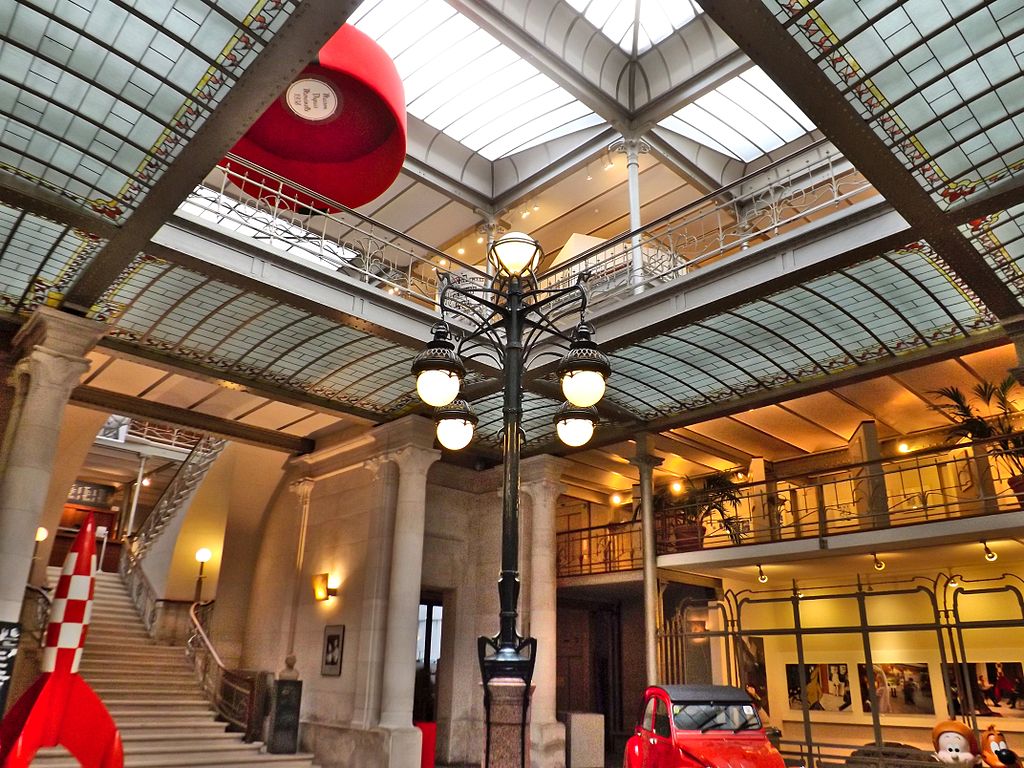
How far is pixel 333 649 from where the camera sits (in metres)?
14.3

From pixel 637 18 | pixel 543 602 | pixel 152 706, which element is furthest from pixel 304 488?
pixel 637 18

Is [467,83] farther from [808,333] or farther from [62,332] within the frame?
[62,332]

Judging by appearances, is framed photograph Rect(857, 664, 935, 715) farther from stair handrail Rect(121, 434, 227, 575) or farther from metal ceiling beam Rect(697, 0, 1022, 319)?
stair handrail Rect(121, 434, 227, 575)

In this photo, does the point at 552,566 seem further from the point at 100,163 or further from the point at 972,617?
the point at 100,163

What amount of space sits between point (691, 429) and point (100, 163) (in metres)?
12.8

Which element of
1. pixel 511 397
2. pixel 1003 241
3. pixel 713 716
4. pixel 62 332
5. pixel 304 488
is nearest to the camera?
pixel 511 397

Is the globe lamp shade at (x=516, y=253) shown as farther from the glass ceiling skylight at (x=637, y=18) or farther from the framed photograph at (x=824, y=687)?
the framed photograph at (x=824, y=687)

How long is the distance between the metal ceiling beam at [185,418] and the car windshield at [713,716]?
413 inches

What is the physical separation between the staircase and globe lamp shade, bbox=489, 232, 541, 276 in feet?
32.6

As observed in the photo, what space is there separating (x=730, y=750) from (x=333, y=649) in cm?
831

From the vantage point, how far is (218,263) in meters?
9.47

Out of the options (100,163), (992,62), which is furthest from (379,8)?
(992,62)

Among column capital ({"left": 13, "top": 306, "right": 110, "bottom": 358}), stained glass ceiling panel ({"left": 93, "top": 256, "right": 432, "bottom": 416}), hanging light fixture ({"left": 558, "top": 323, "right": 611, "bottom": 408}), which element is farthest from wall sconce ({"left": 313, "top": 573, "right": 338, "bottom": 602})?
hanging light fixture ({"left": 558, "top": 323, "right": 611, "bottom": 408})

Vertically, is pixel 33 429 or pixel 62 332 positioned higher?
pixel 62 332
